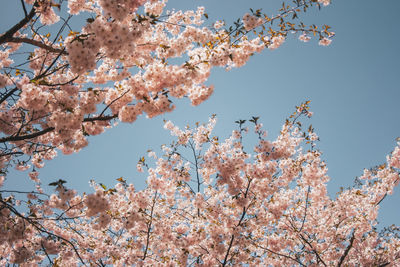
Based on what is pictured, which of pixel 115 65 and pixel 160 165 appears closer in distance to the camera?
pixel 115 65

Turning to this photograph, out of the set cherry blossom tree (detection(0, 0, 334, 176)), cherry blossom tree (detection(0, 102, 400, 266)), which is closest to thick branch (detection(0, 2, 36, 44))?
cherry blossom tree (detection(0, 0, 334, 176))

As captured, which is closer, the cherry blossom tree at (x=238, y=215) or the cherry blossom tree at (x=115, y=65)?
the cherry blossom tree at (x=115, y=65)

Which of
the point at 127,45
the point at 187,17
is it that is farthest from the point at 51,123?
the point at 187,17

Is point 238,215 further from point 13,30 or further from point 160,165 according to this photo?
point 13,30

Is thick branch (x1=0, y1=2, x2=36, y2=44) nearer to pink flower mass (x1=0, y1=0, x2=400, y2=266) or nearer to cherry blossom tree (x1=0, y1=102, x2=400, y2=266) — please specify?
pink flower mass (x1=0, y1=0, x2=400, y2=266)

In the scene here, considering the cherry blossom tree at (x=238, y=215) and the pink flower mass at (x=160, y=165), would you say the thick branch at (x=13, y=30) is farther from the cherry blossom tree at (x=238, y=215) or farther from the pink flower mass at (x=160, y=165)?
the cherry blossom tree at (x=238, y=215)

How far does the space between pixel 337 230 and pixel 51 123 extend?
9.15 metres

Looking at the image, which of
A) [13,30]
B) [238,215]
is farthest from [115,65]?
[238,215]

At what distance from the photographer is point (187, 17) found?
6.01 meters

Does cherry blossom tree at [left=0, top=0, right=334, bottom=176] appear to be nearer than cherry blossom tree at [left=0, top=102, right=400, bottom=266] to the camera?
Yes

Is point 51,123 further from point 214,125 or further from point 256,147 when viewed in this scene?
point 214,125

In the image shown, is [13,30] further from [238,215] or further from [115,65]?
[238,215]

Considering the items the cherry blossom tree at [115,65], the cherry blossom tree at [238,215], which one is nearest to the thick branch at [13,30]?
the cherry blossom tree at [115,65]

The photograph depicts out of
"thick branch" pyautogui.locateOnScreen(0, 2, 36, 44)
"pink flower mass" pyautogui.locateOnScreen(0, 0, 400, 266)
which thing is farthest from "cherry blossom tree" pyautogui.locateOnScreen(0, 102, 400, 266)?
"thick branch" pyautogui.locateOnScreen(0, 2, 36, 44)
